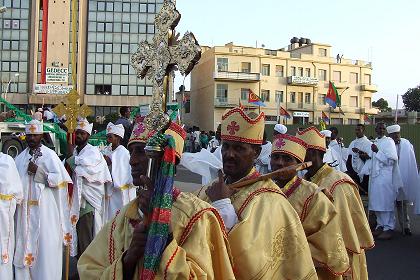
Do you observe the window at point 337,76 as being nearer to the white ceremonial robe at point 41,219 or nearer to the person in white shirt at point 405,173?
the person in white shirt at point 405,173

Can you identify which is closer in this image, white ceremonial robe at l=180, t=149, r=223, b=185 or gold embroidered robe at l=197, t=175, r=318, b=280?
gold embroidered robe at l=197, t=175, r=318, b=280

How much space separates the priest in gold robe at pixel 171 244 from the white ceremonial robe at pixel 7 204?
3161mm

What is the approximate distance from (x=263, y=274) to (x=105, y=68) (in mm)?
53318

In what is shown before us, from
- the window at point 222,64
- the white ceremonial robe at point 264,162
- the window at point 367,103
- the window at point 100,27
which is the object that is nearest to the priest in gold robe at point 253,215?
the white ceremonial robe at point 264,162

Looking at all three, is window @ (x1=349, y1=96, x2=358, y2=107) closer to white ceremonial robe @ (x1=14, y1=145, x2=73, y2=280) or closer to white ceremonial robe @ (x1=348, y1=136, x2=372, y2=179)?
white ceremonial robe @ (x1=348, y1=136, x2=372, y2=179)

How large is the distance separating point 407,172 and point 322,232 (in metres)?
7.33

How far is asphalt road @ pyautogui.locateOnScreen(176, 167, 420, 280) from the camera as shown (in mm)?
7664

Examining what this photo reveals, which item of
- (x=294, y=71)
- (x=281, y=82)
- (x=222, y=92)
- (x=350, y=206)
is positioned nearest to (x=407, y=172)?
(x=350, y=206)

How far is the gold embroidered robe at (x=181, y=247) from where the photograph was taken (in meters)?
2.55

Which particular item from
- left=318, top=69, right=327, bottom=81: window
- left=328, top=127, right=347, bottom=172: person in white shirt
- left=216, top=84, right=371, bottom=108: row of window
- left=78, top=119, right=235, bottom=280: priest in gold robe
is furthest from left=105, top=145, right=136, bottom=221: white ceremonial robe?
left=318, top=69, right=327, bottom=81: window

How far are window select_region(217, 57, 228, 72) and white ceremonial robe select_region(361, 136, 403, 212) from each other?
49500mm

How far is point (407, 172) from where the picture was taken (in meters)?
10.9

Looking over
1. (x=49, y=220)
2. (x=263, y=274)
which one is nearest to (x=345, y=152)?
(x=49, y=220)

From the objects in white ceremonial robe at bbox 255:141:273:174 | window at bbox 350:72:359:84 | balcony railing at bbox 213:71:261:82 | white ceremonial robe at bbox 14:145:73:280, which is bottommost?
white ceremonial robe at bbox 14:145:73:280
